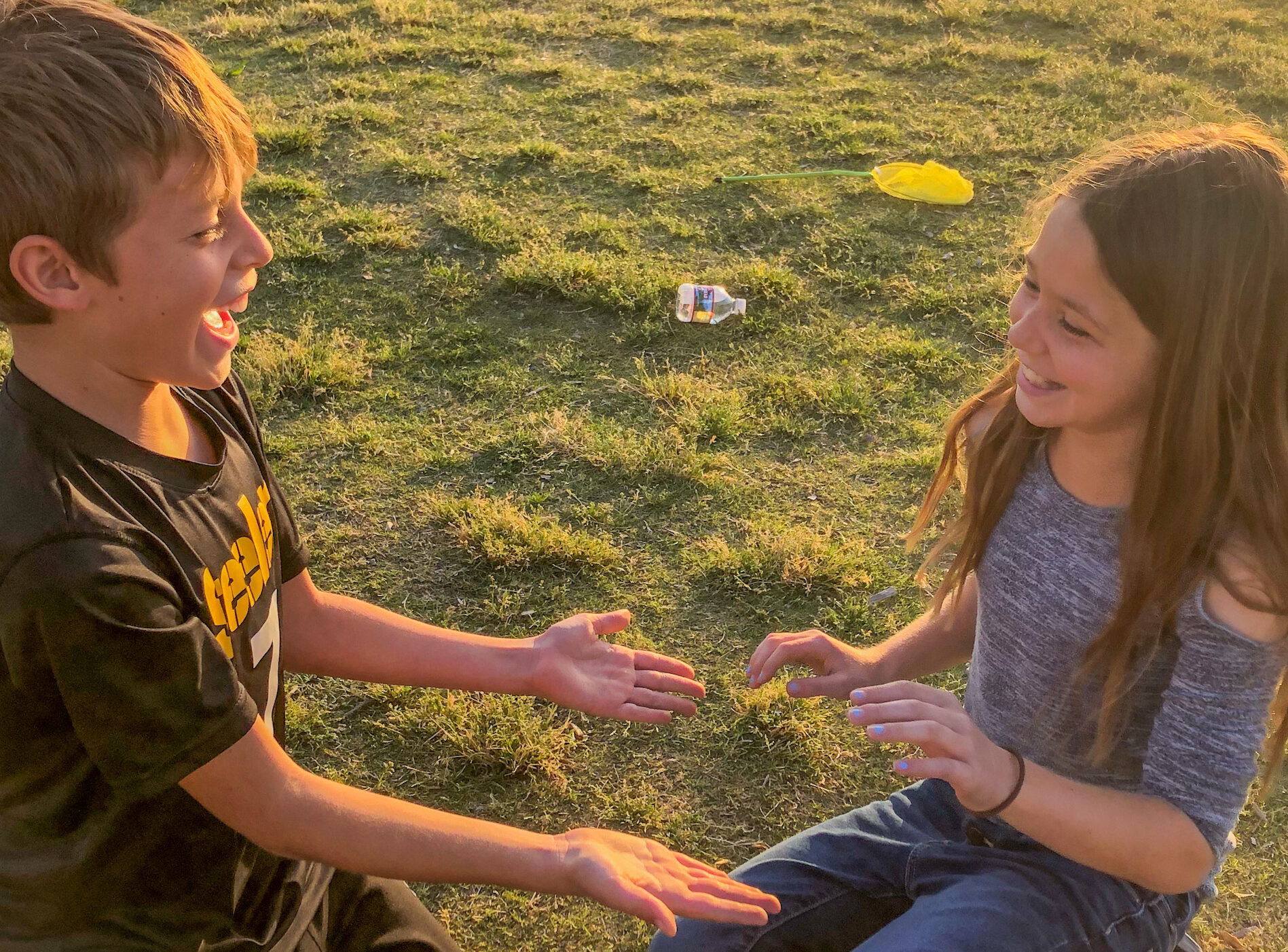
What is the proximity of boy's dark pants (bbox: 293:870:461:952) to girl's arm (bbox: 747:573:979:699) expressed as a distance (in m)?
0.82

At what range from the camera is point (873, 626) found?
3.20 metres

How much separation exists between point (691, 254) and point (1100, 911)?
3677 millimetres

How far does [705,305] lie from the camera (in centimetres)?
454

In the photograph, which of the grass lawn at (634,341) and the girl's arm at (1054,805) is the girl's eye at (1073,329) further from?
the grass lawn at (634,341)

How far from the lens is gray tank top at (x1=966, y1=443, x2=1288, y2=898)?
166 cm

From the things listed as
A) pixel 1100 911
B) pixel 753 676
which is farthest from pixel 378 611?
pixel 1100 911

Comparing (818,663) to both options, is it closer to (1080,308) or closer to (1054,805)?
(1054,805)

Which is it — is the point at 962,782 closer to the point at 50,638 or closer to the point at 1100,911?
the point at 1100,911

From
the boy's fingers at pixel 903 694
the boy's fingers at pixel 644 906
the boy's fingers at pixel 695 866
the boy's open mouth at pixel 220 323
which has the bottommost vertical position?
the boy's fingers at pixel 695 866

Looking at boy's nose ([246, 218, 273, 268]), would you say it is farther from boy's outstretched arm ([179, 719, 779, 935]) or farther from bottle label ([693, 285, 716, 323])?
bottle label ([693, 285, 716, 323])

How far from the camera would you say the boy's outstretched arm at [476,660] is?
85.2 inches

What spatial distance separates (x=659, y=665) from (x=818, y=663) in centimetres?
34

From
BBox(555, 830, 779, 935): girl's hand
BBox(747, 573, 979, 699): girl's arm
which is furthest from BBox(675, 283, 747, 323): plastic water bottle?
BBox(555, 830, 779, 935): girl's hand

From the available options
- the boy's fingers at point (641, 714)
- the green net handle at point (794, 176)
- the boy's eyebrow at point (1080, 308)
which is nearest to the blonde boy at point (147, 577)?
the boy's fingers at point (641, 714)
